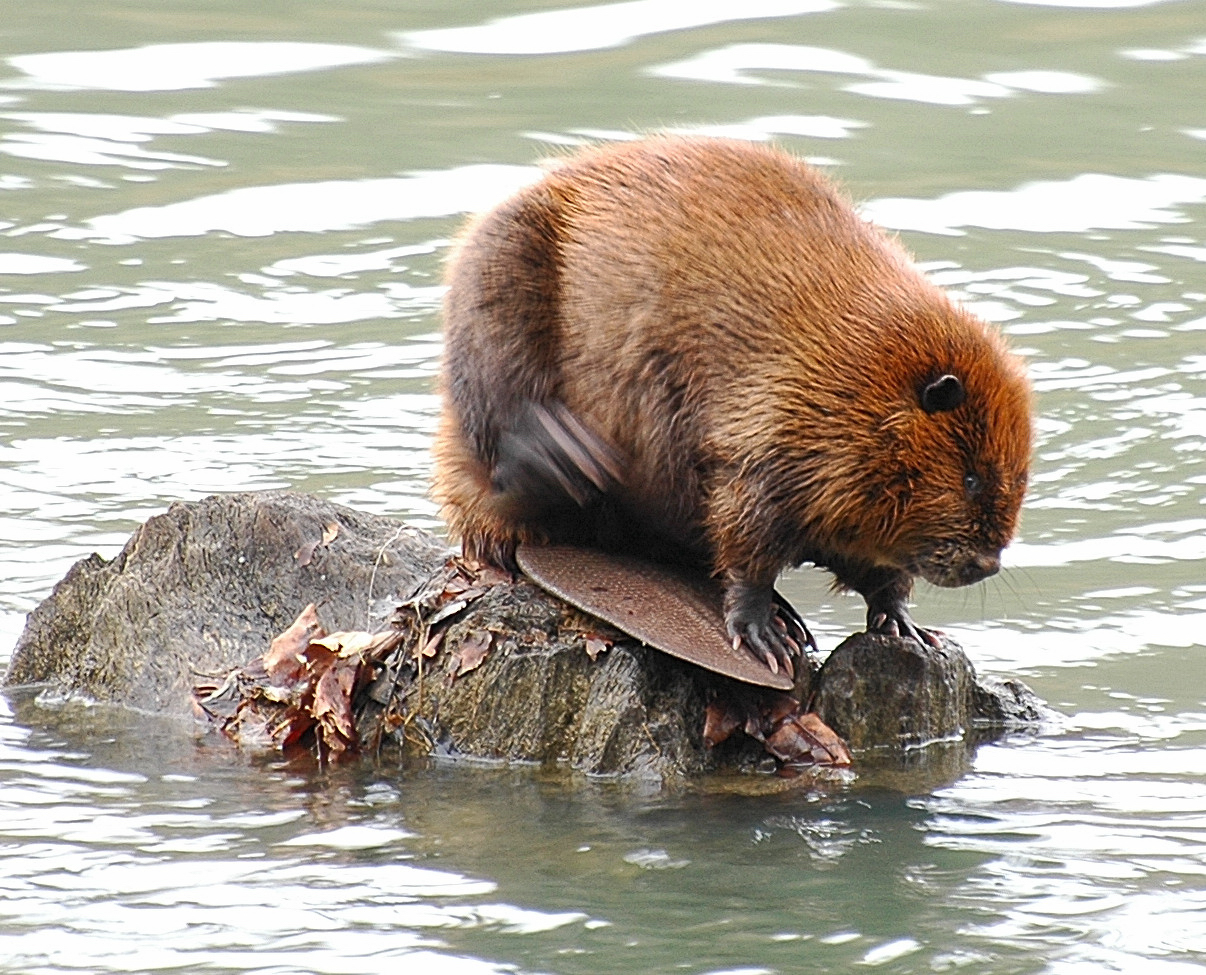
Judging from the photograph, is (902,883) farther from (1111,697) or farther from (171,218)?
(171,218)

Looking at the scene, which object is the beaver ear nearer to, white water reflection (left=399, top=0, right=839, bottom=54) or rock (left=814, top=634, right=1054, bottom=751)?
rock (left=814, top=634, right=1054, bottom=751)

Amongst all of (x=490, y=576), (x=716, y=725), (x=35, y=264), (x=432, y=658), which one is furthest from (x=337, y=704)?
(x=35, y=264)

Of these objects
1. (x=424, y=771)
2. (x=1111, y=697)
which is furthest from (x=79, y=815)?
(x=1111, y=697)

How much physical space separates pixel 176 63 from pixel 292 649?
9.63 m

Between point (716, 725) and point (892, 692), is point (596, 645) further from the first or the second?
point (892, 692)

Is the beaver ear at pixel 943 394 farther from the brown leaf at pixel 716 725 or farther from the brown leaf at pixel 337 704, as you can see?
the brown leaf at pixel 337 704

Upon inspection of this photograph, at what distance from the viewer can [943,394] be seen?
638 cm

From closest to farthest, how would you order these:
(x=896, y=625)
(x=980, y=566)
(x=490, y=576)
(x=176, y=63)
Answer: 1. (x=980, y=566)
2. (x=896, y=625)
3. (x=490, y=576)
4. (x=176, y=63)

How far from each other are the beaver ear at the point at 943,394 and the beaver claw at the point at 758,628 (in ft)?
2.28

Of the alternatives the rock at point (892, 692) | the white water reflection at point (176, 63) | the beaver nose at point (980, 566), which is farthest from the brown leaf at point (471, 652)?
the white water reflection at point (176, 63)

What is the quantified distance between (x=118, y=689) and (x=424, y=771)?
1305mm

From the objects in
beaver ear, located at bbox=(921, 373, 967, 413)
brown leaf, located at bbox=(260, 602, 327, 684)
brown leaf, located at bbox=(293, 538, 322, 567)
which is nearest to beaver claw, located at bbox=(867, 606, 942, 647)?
beaver ear, located at bbox=(921, 373, 967, 413)

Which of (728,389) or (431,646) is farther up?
(728,389)

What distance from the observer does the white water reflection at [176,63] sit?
15539 millimetres
